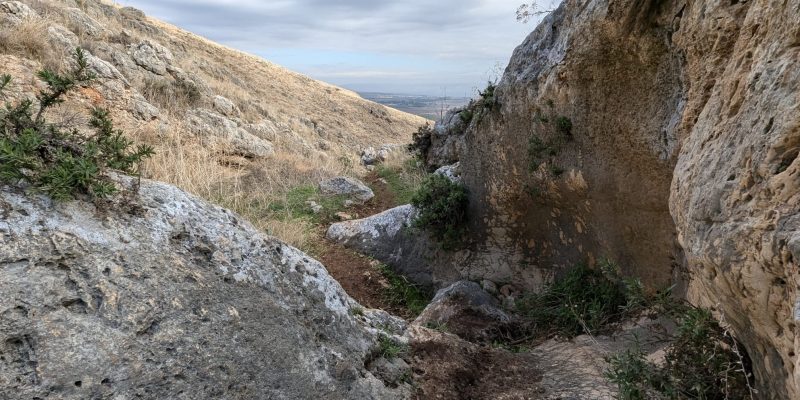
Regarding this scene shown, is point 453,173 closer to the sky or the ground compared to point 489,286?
closer to the sky

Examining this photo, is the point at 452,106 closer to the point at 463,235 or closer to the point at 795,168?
the point at 463,235


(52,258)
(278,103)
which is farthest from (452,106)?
(278,103)

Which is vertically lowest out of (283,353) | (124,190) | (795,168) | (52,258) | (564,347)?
(564,347)

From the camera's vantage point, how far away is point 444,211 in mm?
6414

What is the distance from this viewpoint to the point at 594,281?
492cm

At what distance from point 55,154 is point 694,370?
3.11 metres

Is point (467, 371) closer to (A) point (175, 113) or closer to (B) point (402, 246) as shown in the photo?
(B) point (402, 246)

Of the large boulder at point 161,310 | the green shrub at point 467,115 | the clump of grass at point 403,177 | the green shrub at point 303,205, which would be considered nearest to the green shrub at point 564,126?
the green shrub at point 467,115

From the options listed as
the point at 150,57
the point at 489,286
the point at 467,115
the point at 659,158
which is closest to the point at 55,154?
the point at 659,158

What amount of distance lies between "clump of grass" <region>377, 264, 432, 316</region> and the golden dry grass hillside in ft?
4.06

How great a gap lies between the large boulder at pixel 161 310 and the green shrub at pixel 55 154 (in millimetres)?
69

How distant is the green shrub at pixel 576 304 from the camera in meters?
4.49

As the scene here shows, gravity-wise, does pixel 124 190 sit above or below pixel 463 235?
above

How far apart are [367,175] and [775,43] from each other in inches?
457
